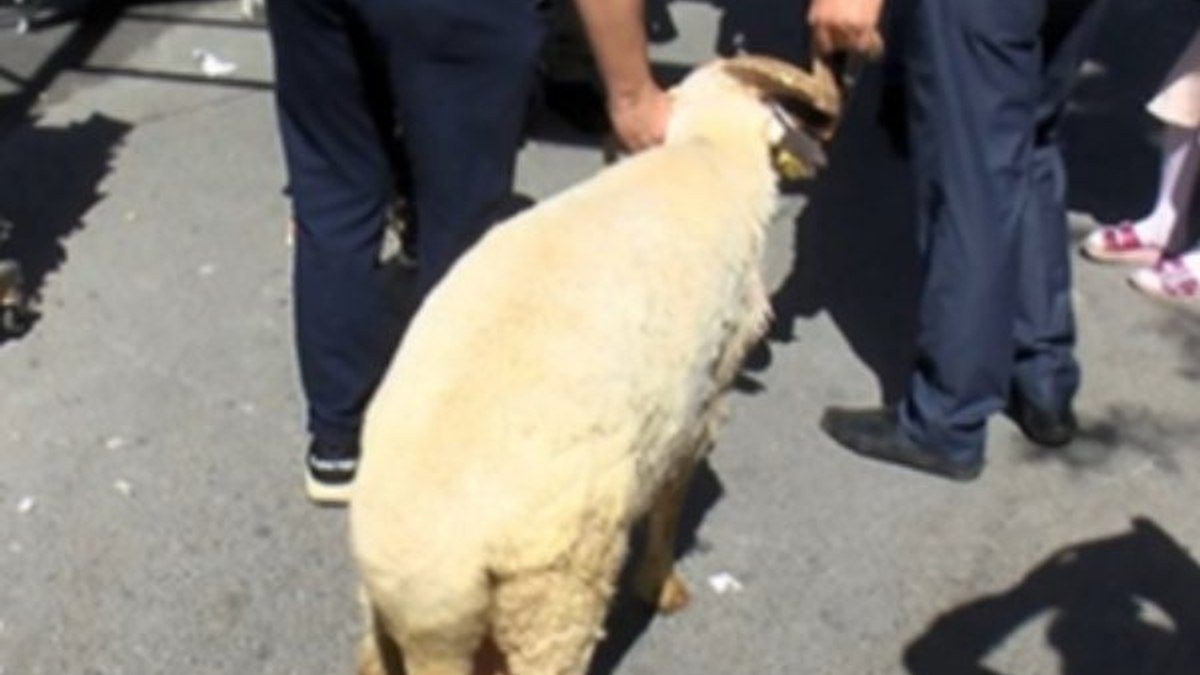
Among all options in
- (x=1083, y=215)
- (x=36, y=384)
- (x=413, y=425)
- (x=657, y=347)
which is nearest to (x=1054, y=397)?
(x=1083, y=215)

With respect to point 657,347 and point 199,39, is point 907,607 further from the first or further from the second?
point 199,39

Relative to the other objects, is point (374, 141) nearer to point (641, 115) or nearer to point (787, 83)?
point (641, 115)

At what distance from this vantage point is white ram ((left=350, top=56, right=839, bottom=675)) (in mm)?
2846

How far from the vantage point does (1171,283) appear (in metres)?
5.14

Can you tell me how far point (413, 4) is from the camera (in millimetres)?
3365

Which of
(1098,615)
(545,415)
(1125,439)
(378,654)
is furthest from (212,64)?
(545,415)

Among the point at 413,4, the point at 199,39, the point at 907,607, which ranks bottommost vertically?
the point at 199,39

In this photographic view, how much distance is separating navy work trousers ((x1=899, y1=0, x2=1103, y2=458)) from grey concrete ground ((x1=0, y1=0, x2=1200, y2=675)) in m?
0.19

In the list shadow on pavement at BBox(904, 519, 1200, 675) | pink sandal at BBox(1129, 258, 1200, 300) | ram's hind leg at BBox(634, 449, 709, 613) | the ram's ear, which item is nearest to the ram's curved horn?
the ram's ear

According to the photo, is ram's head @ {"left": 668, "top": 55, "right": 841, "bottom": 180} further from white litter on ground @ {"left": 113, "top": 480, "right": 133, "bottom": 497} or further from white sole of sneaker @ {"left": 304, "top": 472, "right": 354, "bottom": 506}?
white litter on ground @ {"left": 113, "top": 480, "right": 133, "bottom": 497}

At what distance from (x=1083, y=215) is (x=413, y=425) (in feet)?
10.7

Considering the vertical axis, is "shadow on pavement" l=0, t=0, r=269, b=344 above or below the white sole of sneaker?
below

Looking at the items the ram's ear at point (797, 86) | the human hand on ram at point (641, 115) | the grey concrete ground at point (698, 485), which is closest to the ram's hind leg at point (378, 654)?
the grey concrete ground at point (698, 485)

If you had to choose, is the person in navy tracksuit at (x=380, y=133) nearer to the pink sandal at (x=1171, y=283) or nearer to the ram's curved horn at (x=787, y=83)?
the ram's curved horn at (x=787, y=83)
